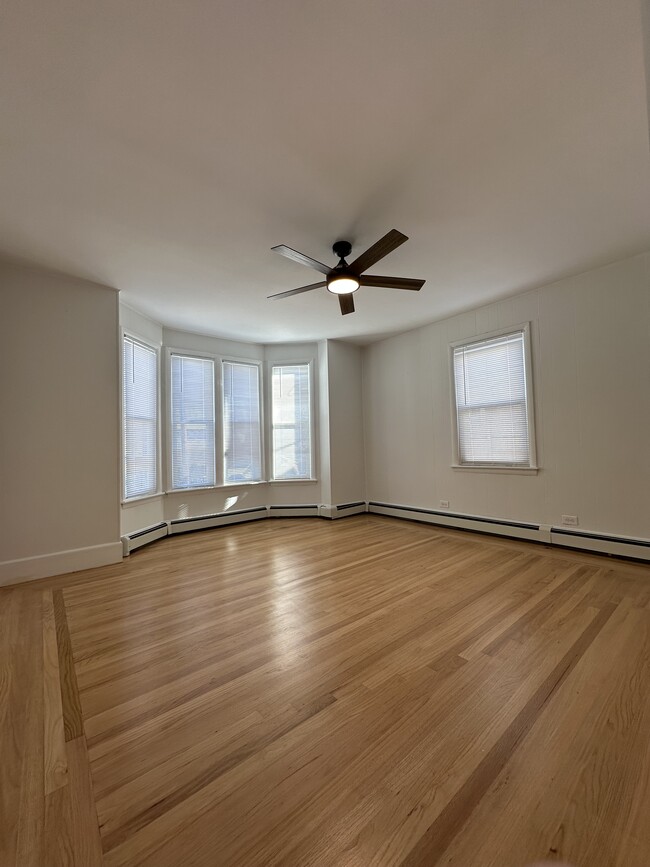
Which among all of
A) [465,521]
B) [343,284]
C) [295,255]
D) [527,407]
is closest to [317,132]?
[295,255]

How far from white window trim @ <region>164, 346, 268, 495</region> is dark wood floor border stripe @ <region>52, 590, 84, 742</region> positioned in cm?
252

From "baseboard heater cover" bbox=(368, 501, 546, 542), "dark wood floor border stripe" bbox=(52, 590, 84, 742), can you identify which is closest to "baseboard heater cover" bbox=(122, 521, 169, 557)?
"dark wood floor border stripe" bbox=(52, 590, 84, 742)

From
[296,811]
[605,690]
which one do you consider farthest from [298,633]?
[605,690]

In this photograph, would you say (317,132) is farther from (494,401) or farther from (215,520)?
(215,520)

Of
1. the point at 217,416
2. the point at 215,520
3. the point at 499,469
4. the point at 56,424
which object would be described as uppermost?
the point at 217,416

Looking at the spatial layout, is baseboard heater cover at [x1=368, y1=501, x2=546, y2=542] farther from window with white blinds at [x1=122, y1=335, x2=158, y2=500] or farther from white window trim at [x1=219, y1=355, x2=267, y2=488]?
window with white blinds at [x1=122, y1=335, x2=158, y2=500]

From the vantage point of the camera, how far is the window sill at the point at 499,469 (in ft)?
13.7

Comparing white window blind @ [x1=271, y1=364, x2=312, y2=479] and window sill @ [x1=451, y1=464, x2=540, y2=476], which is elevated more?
white window blind @ [x1=271, y1=364, x2=312, y2=479]

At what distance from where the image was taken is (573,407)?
382 centimetres

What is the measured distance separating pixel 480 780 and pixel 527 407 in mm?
3795

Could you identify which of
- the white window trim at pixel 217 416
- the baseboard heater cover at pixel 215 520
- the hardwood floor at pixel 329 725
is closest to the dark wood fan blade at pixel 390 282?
the hardwood floor at pixel 329 725

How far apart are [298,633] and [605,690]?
1.62 m

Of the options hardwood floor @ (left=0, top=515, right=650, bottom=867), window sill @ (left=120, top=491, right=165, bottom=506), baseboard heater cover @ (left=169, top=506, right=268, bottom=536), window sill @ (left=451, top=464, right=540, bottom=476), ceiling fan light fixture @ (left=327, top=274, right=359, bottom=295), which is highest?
ceiling fan light fixture @ (left=327, top=274, right=359, bottom=295)

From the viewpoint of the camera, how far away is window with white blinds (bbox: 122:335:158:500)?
167 inches
